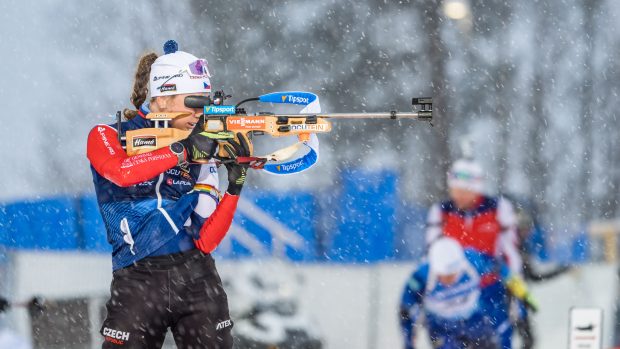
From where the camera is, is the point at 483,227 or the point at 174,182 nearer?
the point at 174,182

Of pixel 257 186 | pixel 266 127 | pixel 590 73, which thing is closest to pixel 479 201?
pixel 257 186

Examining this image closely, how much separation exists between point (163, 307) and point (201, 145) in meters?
0.62

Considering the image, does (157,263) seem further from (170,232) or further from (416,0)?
(416,0)

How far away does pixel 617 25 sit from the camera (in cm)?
891

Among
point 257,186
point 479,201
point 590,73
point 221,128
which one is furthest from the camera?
point 590,73

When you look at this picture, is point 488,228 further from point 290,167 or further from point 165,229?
point 165,229

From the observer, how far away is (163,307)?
3859 millimetres

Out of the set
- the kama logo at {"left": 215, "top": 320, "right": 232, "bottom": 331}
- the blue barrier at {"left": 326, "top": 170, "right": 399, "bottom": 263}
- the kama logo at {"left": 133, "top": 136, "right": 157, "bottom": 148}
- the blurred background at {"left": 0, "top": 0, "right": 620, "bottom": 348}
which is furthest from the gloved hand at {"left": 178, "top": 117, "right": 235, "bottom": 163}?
the blurred background at {"left": 0, "top": 0, "right": 620, "bottom": 348}

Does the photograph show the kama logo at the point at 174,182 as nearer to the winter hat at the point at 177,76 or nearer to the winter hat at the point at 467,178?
the winter hat at the point at 177,76

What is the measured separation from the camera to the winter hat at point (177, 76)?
4.00m

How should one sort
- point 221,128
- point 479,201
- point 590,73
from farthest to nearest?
point 590,73
point 479,201
point 221,128

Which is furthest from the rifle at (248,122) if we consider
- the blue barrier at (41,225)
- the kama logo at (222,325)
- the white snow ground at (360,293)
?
the blue barrier at (41,225)

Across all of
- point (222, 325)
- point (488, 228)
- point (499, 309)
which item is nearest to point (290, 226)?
point (488, 228)

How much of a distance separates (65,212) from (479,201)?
8.91 feet
